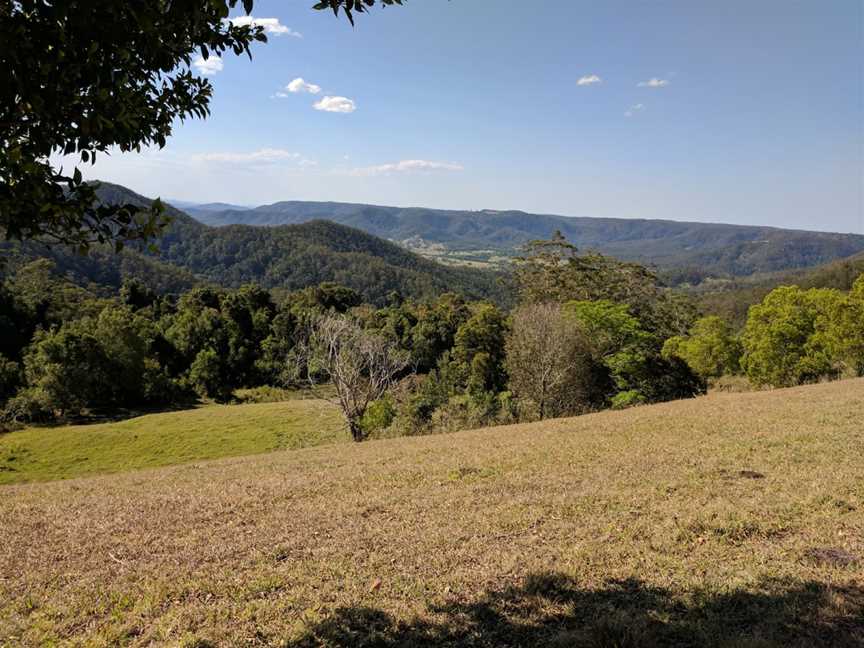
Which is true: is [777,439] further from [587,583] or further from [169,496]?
[169,496]

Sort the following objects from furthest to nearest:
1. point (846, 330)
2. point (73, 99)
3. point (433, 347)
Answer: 1. point (433, 347)
2. point (846, 330)
3. point (73, 99)

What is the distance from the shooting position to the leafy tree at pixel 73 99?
3.25 meters

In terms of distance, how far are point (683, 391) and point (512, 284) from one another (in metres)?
40.8

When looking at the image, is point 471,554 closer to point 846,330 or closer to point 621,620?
point 621,620

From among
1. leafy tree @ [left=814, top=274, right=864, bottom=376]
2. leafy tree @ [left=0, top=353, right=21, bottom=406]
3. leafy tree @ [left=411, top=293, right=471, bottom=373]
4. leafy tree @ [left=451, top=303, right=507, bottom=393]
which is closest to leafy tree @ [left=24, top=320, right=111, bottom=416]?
leafy tree @ [left=0, top=353, right=21, bottom=406]

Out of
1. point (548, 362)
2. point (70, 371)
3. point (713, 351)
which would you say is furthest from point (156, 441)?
point (713, 351)

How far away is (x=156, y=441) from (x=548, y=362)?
29682mm

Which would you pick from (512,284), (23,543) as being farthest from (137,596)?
(512,284)

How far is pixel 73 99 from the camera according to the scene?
3488 mm

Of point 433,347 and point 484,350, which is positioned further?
point 433,347

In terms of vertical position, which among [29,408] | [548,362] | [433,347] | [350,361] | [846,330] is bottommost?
[29,408]

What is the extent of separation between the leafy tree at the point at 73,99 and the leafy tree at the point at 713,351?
134 ft

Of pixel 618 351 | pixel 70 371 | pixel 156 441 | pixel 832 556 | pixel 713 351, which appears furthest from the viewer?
pixel 70 371

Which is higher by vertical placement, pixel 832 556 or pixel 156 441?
pixel 832 556
